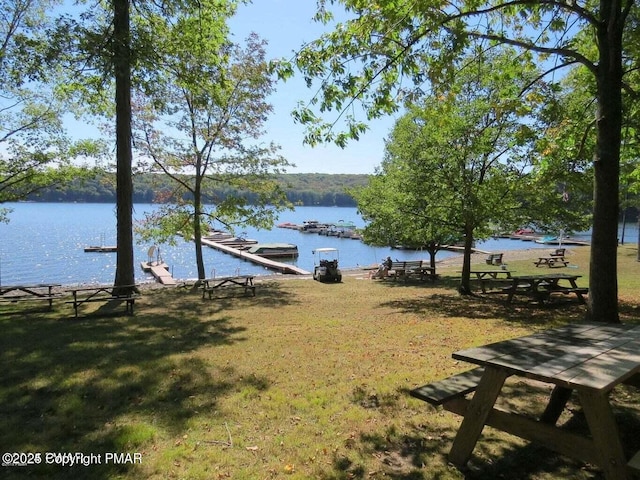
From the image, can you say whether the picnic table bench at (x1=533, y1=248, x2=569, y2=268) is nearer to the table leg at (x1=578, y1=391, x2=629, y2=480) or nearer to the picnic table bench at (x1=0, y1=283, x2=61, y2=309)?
the table leg at (x1=578, y1=391, x2=629, y2=480)

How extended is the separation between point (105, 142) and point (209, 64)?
19.3ft

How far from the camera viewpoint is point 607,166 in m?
5.54

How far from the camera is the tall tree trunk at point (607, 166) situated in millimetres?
5465

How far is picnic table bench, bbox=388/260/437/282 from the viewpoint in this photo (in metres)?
20.5

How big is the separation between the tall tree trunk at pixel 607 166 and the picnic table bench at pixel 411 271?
1463 cm

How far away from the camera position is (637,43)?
720cm

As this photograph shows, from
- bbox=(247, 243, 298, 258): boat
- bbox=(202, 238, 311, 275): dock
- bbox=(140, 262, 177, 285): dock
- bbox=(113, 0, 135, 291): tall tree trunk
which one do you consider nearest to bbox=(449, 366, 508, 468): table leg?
bbox=(113, 0, 135, 291): tall tree trunk

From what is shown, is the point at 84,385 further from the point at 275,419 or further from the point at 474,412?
the point at 474,412

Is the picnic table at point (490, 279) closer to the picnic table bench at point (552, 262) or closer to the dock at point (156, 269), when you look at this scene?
the picnic table bench at point (552, 262)

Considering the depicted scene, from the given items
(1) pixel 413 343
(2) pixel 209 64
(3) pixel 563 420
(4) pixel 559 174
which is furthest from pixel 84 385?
(2) pixel 209 64

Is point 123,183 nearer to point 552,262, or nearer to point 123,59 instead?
point 123,59

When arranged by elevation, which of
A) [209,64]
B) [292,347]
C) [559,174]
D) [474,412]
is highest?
[209,64]

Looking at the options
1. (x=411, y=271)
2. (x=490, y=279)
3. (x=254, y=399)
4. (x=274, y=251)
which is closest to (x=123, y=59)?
(x=254, y=399)

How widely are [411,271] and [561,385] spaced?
19.1m
